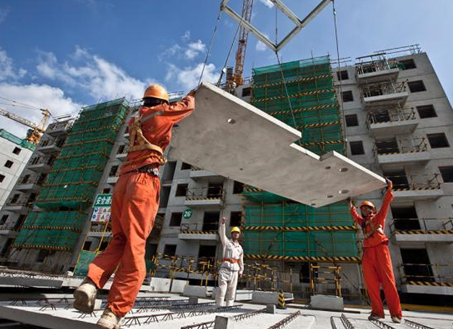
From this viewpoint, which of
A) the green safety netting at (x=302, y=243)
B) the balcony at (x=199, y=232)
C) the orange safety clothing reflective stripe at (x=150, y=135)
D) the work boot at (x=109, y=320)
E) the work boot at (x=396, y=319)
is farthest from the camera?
the balcony at (x=199, y=232)

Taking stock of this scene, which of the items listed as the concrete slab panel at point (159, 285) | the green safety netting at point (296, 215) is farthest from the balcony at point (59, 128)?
the concrete slab panel at point (159, 285)

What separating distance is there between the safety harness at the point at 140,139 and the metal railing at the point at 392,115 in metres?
17.7

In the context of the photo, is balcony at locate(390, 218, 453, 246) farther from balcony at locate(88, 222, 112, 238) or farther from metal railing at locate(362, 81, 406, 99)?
balcony at locate(88, 222, 112, 238)

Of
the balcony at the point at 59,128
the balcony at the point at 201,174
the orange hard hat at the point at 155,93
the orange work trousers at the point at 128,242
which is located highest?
the balcony at the point at 59,128

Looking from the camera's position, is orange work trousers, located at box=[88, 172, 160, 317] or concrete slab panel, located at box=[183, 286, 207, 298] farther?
concrete slab panel, located at box=[183, 286, 207, 298]

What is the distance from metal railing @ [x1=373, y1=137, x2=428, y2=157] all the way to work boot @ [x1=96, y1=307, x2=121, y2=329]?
682 inches

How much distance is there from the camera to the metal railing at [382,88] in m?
17.5

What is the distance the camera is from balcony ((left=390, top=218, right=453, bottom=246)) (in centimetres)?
1195

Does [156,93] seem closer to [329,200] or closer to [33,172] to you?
[329,200]

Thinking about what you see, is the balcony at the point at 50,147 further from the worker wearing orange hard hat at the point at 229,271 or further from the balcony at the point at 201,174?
the worker wearing orange hard hat at the point at 229,271

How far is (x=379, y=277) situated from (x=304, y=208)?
11.8 m

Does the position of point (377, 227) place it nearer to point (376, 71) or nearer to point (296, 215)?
point (296, 215)

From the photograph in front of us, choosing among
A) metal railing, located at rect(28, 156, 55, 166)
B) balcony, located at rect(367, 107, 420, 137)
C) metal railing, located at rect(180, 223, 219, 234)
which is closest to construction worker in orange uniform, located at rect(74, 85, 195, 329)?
metal railing, located at rect(180, 223, 219, 234)

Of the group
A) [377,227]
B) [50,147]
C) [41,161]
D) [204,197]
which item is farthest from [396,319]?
[41,161]
